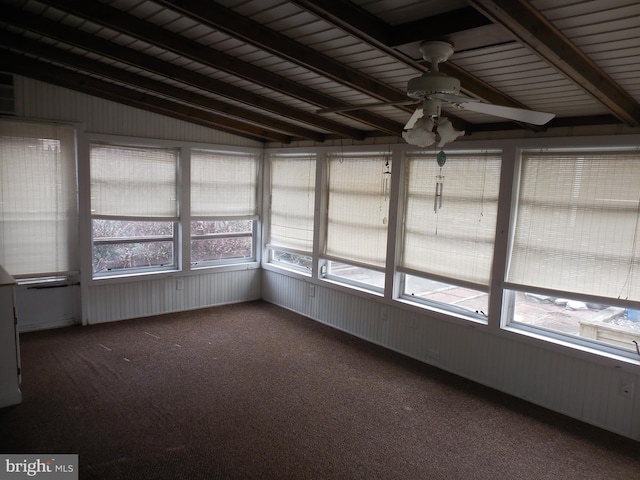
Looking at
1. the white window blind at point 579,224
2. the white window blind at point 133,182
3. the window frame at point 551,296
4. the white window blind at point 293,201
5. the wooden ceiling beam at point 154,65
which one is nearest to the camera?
the wooden ceiling beam at point 154,65

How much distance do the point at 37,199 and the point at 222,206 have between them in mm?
2335

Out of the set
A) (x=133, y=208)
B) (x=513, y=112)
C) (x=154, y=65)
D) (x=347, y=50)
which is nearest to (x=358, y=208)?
(x=347, y=50)

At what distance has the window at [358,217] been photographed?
547 centimetres

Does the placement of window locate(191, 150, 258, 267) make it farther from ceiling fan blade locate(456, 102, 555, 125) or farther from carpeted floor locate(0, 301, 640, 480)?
ceiling fan blade locate(456, 102, 555, 125)

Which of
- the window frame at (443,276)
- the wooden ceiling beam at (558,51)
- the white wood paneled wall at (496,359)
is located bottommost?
the white wood paneled wall at (496,359)

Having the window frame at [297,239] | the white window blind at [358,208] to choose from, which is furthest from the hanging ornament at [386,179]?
the window frame at [297,239]

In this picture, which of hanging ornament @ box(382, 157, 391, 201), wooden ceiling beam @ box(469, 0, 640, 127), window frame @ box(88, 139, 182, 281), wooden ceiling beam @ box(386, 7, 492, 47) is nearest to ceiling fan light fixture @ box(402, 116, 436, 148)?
wooden ceiling beam @ box(386, 7, 492, 47)

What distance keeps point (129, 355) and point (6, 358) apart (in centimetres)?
129

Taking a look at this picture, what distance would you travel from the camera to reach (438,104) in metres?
2.61

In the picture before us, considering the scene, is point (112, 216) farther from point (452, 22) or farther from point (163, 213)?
point (452, 22)

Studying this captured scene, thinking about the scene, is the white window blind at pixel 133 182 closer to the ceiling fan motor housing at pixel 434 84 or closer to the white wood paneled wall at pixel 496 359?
the white wood paneled wall at pixel 496 359

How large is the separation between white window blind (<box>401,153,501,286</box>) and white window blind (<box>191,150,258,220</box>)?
2.80 m

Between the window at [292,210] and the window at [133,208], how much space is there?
4.83 ft

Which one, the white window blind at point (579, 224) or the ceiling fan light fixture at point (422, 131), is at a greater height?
the ceiling fan light fixture at point (422, 131)
